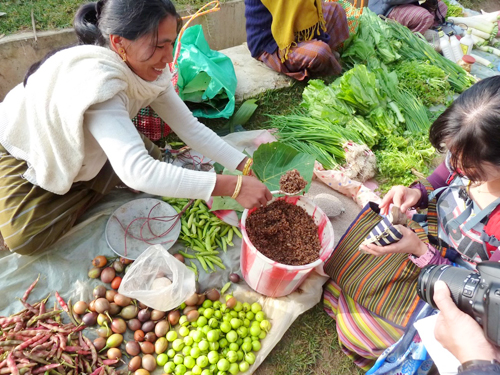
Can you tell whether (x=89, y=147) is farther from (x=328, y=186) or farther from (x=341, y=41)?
(x=341, y=41)

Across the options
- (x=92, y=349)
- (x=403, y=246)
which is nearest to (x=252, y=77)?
(x=403, y=246)

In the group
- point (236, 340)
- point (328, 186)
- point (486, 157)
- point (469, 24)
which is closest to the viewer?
point (486, 157)

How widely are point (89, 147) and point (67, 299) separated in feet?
3.10

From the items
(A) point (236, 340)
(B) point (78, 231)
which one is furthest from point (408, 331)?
(B) point (78, 231)

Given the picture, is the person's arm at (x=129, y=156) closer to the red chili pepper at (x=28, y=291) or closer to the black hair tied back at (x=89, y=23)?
the black hair tied back at (x=89, y=23)

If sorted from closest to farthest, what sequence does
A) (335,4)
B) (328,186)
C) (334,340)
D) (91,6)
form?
(91,6), (334,340), (328,186), (335,4)

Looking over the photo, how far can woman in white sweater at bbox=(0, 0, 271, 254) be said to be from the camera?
1637 mm

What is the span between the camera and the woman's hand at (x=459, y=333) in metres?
1.12

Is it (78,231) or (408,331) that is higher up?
(408,331)

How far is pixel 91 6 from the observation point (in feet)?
5.67

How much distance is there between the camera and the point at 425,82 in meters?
4.11

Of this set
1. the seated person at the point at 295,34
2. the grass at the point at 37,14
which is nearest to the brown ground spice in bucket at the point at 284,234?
the seated person at the point at 295,34

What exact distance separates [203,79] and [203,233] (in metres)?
1.50

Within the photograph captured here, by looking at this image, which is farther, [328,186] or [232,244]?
[328,186]
